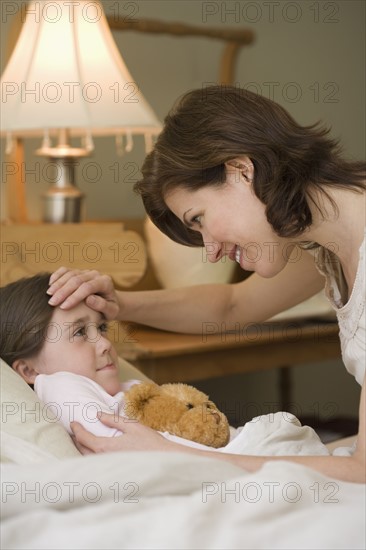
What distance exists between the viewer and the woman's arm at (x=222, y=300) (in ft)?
5.83

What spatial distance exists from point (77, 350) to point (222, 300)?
539mm


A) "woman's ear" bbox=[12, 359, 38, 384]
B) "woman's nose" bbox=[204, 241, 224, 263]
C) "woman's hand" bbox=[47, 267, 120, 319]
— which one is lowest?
"woman's ear" bbox=[12, 359, 38, 384]

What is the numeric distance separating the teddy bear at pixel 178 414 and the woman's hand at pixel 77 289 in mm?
190

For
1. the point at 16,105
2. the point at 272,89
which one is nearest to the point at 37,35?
the point at 16,105

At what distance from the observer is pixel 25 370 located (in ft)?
4.73

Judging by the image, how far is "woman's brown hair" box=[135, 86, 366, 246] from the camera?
1.38m

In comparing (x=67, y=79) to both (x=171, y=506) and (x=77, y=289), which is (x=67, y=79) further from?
(x=171, y=506)

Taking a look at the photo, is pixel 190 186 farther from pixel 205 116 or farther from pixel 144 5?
pixel 144 5

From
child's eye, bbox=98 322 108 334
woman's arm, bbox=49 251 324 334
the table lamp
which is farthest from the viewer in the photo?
the table lamp

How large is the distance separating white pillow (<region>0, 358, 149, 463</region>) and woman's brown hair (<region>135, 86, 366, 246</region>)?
0.42m

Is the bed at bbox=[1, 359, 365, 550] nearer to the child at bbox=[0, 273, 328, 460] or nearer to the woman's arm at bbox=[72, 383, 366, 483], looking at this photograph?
the woman's arm at bbox=[72, 383, 366, 483]

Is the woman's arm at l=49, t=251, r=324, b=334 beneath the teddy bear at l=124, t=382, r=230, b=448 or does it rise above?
beneath

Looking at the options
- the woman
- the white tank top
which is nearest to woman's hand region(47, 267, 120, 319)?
the woman

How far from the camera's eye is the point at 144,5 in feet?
10.0
